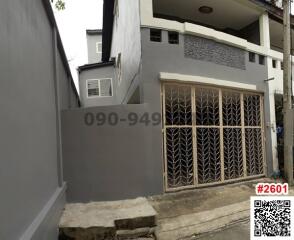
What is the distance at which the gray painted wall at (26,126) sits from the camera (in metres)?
2.17

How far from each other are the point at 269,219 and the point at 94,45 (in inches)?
675

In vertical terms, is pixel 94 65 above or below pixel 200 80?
above

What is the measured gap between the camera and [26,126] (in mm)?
2793

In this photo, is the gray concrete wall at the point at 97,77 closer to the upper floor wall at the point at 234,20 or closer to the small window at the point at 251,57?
the upper floor wall at the point at 234,20

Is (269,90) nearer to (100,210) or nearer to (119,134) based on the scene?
(119,134)

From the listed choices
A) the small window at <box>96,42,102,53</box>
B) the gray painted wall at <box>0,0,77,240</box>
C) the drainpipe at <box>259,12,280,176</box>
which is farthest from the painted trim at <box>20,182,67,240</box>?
the small window at <box>96,42,102,53</box>

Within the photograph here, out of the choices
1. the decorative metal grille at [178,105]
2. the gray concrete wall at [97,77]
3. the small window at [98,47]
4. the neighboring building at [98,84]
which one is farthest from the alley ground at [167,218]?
the small window at [98,47]

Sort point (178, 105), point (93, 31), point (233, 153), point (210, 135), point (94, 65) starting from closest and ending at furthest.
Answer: point (178, 105)
point (210, 135)
point (233, 153)
point (94, 65)
point (93, 31)

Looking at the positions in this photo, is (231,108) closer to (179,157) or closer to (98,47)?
(179,157)

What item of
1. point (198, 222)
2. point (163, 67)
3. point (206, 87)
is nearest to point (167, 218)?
point (198, 222)

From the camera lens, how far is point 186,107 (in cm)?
672

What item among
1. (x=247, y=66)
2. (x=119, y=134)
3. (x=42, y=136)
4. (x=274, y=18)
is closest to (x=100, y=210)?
(x=119, y=134)

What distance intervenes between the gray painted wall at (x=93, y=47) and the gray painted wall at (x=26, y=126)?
14827mm

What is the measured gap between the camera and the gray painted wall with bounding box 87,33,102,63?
1850 centimetres
